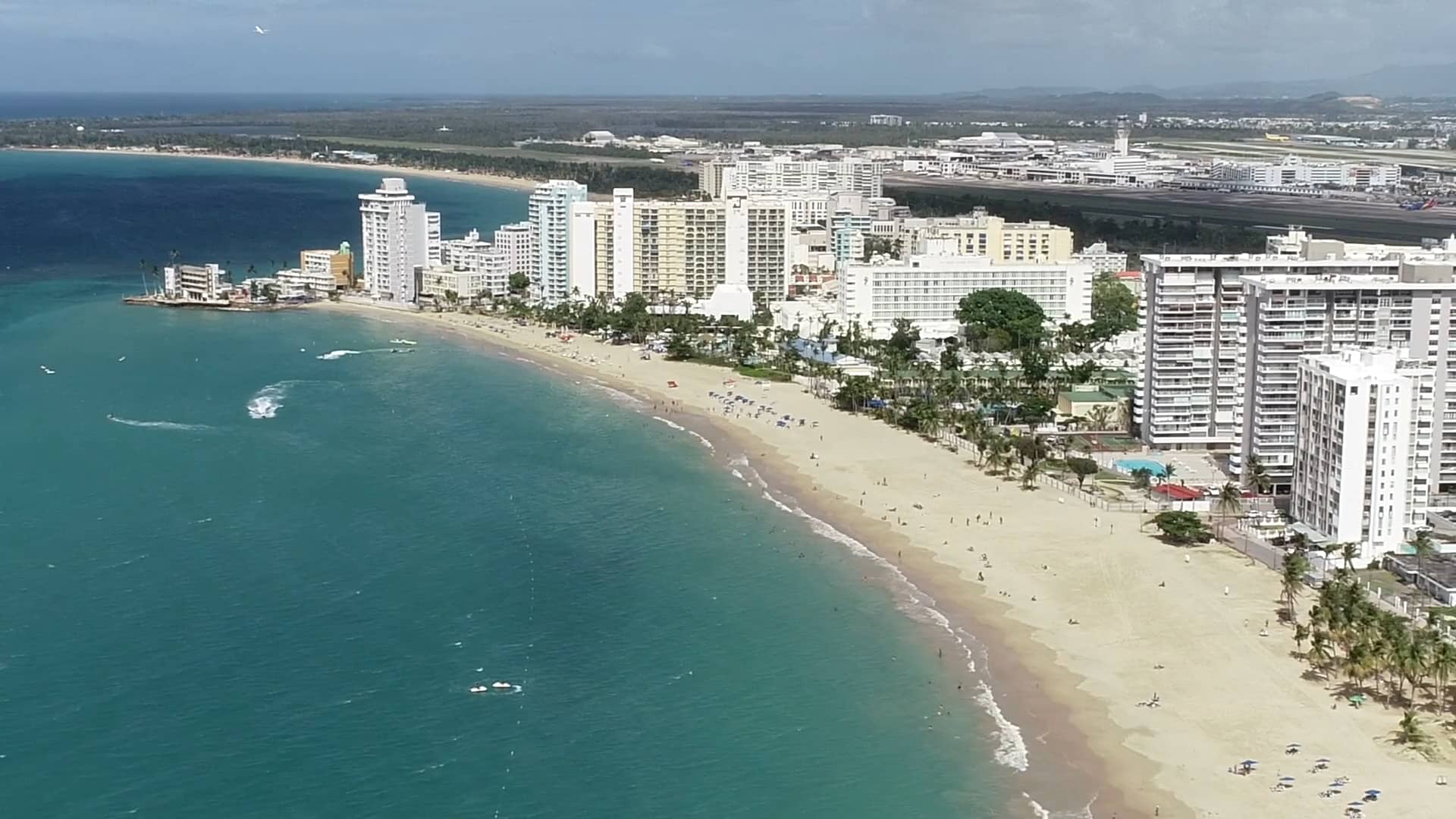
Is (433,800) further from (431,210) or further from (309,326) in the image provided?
(431,210)

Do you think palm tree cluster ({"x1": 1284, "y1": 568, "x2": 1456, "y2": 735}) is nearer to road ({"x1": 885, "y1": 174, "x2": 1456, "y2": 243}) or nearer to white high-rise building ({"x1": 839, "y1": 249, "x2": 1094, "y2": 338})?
white high-rise building ({"x1": 839, "y1": 249, "x2": 1094, "y2": 338})

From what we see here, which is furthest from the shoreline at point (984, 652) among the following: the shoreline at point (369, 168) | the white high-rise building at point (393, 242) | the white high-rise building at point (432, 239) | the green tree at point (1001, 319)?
the shoreline at point (369, 168)

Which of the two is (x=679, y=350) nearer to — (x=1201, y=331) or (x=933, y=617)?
(x=1201, y=331)

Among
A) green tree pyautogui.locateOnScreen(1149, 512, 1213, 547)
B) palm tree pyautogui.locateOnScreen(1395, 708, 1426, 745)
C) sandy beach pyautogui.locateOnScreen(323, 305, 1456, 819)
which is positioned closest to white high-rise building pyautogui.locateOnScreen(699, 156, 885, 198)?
sandy beach pyautogui.locateOnScreen(323, 305, 1456, 819)

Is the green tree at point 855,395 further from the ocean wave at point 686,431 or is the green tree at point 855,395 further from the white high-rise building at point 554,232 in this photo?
the white high-rise building at point 554,232

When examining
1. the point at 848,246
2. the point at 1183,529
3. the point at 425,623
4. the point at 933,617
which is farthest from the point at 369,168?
the point at 933,617

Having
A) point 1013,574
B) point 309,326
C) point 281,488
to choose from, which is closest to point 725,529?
point 1013,574

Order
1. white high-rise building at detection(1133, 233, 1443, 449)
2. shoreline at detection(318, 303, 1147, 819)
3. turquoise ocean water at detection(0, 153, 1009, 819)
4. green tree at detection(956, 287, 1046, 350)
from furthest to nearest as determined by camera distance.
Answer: green tree at detection(956, 287, 1046, 350) → white high-rise building at detection(1133, 233, 1443, 449) → turquoise ocean water at detection(0, 153, 1009, 819) → shoreline at detection(318, 303, 1147, 819)
